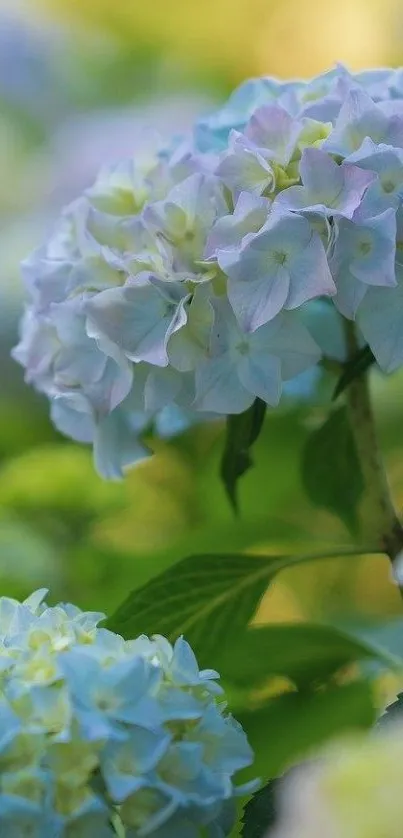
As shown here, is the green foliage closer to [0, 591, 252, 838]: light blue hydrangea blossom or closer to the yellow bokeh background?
[0, 591, 252, 838]: light blue hydrangea blossom

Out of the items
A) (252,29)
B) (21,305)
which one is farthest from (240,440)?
(252,29)

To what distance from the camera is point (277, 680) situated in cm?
49

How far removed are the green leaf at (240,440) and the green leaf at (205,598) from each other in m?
0.04

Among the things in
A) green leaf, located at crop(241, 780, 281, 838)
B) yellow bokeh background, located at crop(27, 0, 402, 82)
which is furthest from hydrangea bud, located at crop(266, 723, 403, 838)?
yellow bokeh background, located at crop(27, 0, 402, 82)

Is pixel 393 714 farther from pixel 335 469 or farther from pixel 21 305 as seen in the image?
pixel 21 305

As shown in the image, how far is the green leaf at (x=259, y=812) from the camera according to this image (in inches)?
12.6

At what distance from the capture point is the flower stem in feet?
1.52

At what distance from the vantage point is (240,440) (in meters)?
0.47

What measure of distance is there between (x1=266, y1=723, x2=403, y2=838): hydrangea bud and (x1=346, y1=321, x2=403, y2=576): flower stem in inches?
6.8

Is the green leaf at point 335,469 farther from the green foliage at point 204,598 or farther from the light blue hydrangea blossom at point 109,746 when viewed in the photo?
the light blue hydrangea blossom at point 109,746

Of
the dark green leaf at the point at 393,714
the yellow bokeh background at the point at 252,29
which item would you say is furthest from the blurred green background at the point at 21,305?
the dark green leaf at the point at 393,714

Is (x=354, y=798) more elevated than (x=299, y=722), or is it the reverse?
(x=354, y=798)

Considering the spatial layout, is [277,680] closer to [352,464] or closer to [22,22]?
[352,464]

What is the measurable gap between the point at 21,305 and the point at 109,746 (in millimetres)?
621
